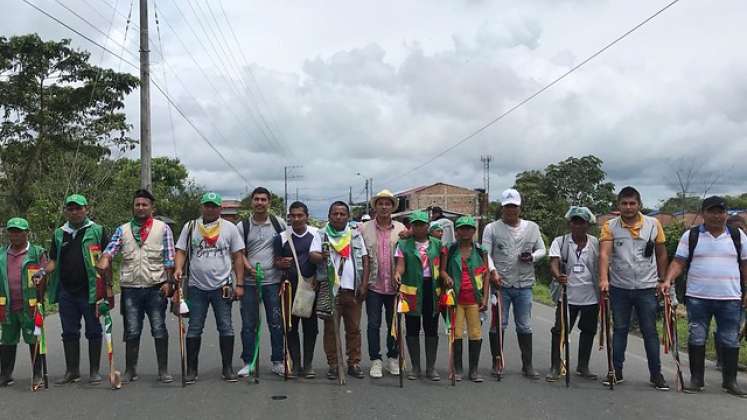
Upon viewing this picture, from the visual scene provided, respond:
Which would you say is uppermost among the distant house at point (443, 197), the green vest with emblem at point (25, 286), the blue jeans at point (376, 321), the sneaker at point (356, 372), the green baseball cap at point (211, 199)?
the distant house at point (443, 197)

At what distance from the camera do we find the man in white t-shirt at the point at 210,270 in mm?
6105

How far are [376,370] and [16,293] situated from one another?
11.4ft

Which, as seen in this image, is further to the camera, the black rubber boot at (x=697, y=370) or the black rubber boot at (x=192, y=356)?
the black rubber boot at (x=192, y=356)

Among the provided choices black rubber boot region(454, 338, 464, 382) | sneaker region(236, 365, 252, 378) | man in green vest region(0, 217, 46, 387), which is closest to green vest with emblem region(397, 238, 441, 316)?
black rubber boot region(454, 338, 464, 382)

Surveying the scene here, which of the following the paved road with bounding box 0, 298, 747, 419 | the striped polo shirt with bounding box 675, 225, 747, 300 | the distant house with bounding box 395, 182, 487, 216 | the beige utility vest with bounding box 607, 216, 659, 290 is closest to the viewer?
the paved road with bounding box 0, 298, 747, 419

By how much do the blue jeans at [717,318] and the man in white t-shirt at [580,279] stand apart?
2.81 feet

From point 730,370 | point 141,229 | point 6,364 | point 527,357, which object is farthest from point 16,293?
point 730,370

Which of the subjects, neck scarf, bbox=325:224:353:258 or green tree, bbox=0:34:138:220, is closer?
neck scarf, bbox=325:224:353:258

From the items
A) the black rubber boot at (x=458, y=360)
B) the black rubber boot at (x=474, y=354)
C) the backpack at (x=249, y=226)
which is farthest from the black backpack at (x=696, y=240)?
the backpack at (x=249, y=226)

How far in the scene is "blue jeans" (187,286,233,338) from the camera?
6133mm

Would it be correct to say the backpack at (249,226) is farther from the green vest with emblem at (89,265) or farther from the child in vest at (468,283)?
the child in vest at (468,283)

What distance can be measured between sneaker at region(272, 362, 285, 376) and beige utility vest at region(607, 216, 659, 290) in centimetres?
343

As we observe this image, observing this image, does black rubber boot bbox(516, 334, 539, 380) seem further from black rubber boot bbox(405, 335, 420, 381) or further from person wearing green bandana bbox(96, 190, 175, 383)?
person wearing green bandana bbox(96, 190, 175, 383)

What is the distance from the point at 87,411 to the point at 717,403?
5296 millimetres
